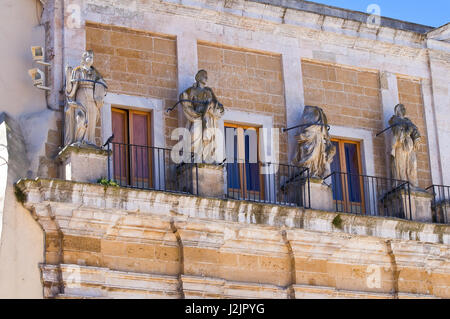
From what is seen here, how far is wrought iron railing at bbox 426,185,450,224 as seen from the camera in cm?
1952

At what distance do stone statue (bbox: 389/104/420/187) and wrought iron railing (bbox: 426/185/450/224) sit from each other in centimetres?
39

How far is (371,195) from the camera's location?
19.5m

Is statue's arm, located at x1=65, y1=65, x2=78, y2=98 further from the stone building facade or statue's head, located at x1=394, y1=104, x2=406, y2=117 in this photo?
statue's head, located at x1=394, y1=104, x2=406, y2=117

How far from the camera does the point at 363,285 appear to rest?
18672 mm

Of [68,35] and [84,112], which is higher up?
[68,35]

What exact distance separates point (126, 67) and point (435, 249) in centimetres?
465

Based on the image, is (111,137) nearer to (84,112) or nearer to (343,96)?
(84,112)

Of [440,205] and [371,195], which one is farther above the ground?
[371,195]

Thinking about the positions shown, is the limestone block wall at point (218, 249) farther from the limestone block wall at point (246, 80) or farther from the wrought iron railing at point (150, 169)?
the limestone block wall at point (246, 80)

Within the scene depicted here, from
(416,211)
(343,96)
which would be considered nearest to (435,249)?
(416,211)

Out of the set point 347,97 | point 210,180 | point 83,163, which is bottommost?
point 210,180

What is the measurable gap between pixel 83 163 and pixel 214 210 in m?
1.70

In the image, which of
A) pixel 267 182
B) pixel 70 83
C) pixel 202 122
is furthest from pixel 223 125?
pixel 70 83

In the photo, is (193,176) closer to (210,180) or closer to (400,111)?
(210,180)
